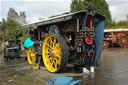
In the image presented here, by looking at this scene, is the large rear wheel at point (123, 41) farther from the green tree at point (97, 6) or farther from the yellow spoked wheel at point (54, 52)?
the yellow spoked wheel at point (54, 52)

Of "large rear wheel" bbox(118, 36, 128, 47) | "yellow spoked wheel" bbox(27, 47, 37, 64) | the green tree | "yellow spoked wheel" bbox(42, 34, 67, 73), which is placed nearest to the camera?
"yellow spoked wheel" bbox(42, 34, 67, 73)

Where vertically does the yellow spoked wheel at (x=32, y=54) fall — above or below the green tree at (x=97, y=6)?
below

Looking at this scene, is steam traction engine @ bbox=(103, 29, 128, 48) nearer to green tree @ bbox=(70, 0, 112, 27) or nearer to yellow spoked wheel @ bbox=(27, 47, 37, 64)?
green tree @ bbox=(70, 0, 112, 27)

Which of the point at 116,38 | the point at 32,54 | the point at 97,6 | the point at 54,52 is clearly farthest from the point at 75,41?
the point at 97,6

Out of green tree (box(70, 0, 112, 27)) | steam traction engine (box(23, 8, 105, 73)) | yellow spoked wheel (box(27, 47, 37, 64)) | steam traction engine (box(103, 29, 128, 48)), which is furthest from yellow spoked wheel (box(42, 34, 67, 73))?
green tree (box(70, 0, 112, 27))

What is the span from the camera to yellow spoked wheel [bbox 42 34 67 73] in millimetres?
5466

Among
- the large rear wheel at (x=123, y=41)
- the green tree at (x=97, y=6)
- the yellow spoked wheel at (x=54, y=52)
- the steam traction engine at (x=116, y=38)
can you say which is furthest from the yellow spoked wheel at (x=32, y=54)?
the green tree at (x=97, y=6)

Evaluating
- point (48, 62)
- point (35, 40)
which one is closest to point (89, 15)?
point (48, 62)

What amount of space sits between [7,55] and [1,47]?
8.74 meters

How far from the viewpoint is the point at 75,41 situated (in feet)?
18.9

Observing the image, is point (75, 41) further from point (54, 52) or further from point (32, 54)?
point (32, 54)

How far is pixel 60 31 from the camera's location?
6.41m

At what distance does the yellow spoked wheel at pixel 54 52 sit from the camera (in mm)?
5466

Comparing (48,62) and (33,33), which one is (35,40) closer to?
(33,33)
